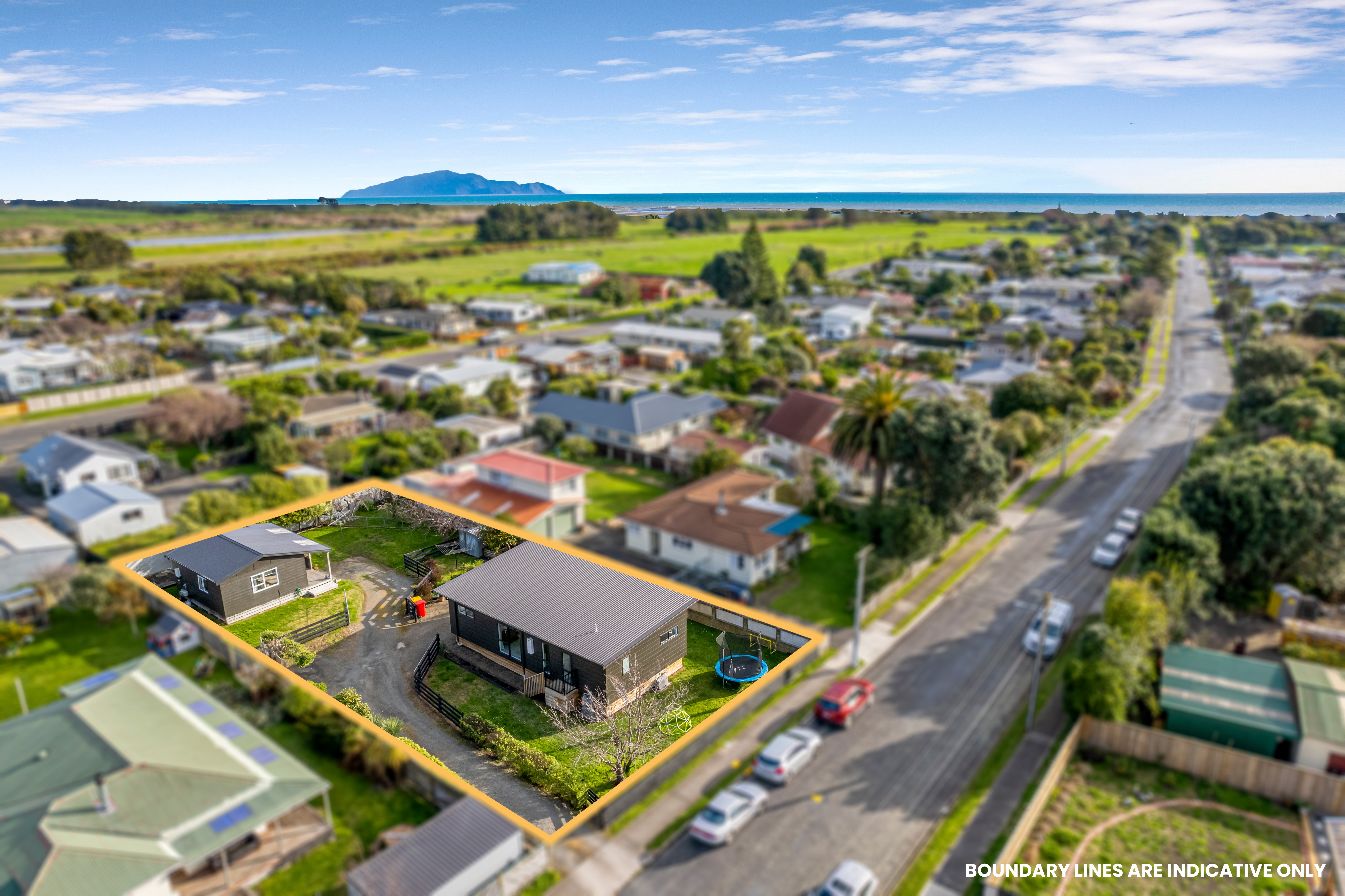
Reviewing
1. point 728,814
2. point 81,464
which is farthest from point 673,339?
point 728,814

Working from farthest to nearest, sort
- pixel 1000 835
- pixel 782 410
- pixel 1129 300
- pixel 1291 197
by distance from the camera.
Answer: pixel 1129 300, pixel 782 410, pixel 1000 835, pixel 1291 197

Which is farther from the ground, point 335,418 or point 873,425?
point 873,425

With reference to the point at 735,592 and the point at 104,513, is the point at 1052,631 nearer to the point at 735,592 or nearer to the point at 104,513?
the point at 735,592

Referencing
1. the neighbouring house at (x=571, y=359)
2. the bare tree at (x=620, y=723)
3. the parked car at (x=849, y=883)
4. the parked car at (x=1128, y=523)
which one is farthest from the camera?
the neighbouring house at (x=571, y=359)

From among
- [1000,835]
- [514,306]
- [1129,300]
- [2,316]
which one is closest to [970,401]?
[1000,835]

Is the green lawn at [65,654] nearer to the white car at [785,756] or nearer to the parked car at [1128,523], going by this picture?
the white car at [785,756]

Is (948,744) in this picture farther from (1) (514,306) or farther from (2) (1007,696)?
(1) (514,306)

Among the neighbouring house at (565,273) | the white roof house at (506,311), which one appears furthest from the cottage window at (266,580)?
the neighbouring house at (565,273)
